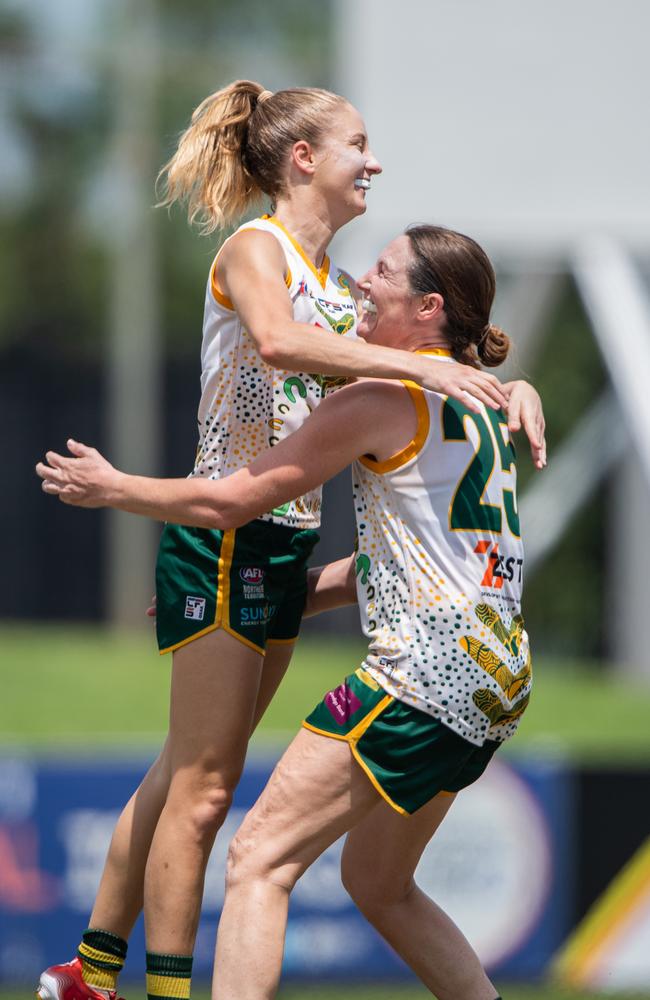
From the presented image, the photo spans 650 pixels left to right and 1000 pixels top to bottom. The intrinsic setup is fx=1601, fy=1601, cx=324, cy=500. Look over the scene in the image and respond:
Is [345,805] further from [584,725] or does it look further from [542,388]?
[542,388]

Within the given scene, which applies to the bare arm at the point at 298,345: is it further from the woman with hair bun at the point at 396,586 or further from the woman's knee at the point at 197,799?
the woman's knee at the point at 197,799

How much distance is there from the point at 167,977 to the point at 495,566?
3.94 ft

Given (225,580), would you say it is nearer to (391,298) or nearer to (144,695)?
(391,298)

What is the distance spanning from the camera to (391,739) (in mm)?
3301

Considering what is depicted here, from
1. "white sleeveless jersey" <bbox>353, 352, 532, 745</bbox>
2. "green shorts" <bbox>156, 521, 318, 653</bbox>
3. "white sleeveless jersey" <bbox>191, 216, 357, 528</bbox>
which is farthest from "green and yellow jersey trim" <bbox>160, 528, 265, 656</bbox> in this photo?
"white sleeveless jersey" <bbox>353, 352, 532, 745</bbox>

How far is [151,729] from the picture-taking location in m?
11.9

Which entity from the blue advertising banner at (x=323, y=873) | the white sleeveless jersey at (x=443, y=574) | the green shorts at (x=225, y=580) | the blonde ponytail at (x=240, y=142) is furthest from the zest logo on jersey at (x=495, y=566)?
the blue advertising banner at (x=323, y=873)

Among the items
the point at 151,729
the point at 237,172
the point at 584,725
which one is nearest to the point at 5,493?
the point at 151,729

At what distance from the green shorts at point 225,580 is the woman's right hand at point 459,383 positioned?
0.65m

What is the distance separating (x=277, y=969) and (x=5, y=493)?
12477 millimetres

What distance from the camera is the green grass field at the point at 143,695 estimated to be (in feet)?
39.1

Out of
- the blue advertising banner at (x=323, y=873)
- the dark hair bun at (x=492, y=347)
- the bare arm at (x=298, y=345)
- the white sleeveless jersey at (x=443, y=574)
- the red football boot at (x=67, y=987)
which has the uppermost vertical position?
the bare arm at (x=298, y=345)

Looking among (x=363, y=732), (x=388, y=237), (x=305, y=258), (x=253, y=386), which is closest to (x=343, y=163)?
(x=305, y=258)

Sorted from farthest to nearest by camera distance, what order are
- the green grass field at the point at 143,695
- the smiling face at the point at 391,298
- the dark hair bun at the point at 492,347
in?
the green grass field at the point at 143,695 → the dark hair bun at the point at 492,347 → the smiling face at the point at 391,298
